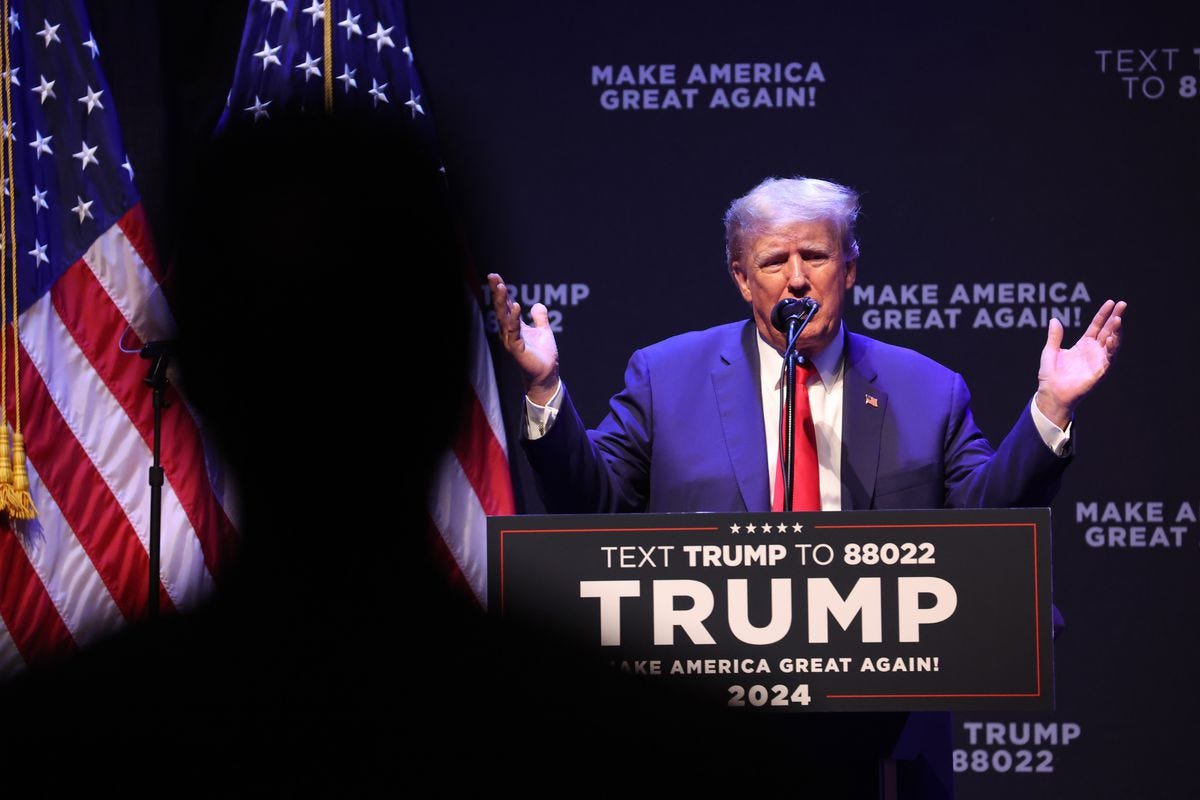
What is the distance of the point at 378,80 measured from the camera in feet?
15.4

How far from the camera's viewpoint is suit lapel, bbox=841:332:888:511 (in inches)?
110

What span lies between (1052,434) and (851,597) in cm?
79

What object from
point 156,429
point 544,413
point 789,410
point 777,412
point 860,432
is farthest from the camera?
point 156,429

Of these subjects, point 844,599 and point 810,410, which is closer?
point 844,599

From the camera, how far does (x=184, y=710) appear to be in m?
0.66

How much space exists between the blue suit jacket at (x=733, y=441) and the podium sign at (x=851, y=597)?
786 mm

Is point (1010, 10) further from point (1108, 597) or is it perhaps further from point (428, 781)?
point (428, 781)

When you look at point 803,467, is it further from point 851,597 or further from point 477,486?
point 477,486

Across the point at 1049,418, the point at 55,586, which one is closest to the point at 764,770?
the point at 1049,418

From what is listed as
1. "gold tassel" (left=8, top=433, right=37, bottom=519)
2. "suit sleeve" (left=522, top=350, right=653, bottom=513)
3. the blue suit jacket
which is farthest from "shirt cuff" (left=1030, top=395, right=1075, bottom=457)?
"gold tassel" (left=8, top=433, right=37, bottom=519)

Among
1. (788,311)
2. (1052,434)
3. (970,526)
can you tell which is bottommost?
(970,526)

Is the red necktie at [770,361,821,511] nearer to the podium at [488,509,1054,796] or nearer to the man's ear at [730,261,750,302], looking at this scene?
the man's ear at [730,261,750,302]

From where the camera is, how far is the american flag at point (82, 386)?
14.9 ft

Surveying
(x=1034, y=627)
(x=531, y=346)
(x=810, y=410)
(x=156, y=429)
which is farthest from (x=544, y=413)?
(x=156, y=429)
